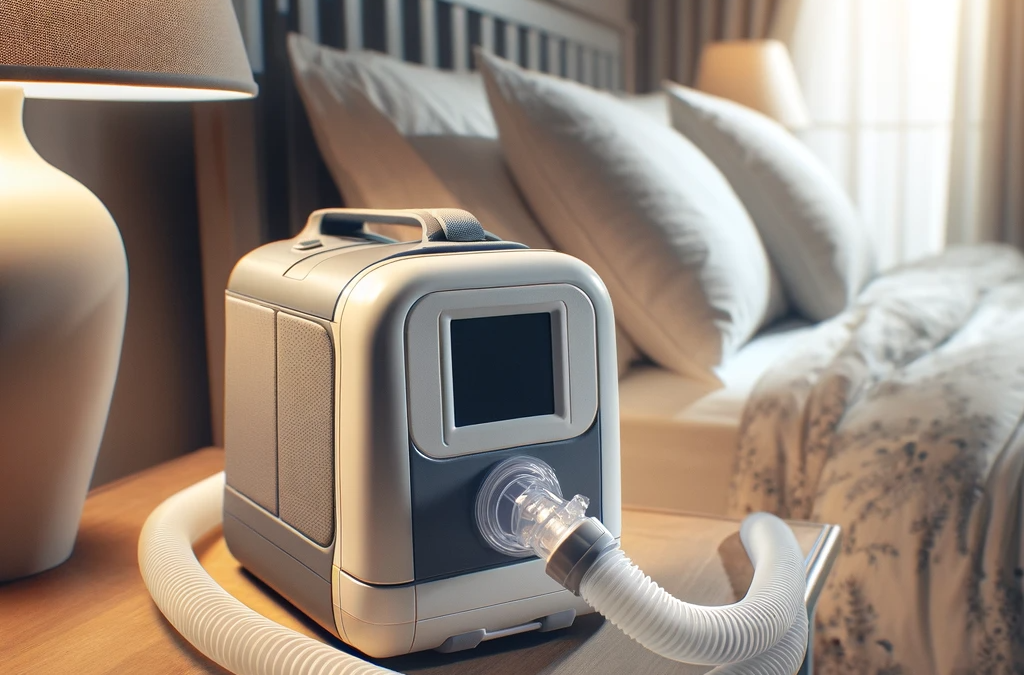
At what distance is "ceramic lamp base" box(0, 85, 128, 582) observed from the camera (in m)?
0.61

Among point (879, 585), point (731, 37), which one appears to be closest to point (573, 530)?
point (879, 585)

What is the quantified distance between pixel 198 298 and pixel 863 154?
2.71m

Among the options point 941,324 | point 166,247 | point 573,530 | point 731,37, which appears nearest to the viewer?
point 573,530

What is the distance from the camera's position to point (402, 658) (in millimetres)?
553

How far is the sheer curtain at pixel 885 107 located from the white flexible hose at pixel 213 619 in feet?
9.76

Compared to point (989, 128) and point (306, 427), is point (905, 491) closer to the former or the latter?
point (306, 427)

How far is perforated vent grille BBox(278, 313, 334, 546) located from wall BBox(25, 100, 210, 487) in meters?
0.57

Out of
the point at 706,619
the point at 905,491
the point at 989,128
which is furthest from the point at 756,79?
the point at 706,619

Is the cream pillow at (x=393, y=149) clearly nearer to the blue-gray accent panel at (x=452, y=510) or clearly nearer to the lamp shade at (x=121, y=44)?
the lamp shade at (x=121, y=44)

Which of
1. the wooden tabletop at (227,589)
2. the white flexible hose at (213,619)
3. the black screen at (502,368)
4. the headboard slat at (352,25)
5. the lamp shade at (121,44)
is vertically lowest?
the wooden tabletop at (227,589)

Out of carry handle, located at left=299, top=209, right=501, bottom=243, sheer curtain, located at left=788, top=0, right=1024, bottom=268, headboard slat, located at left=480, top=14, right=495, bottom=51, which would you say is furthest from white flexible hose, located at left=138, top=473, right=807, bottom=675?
sheer curtain, located at left=788, top=0, right=1024, bottom=268

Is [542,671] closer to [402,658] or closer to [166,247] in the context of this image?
[402,658]

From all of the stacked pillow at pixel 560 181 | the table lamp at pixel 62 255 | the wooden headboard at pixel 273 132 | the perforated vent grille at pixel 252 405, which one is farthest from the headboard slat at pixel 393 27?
the perforated vent grille at pixel 252 405

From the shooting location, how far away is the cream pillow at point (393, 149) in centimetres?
123
